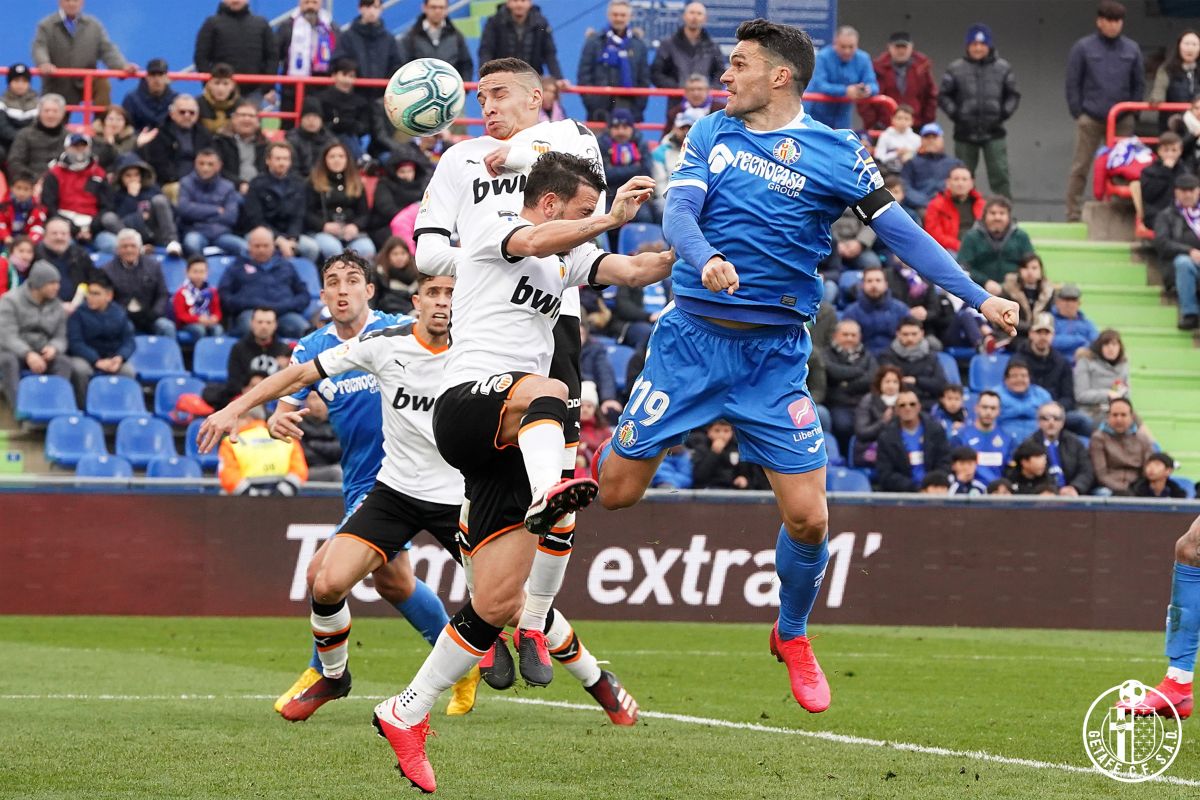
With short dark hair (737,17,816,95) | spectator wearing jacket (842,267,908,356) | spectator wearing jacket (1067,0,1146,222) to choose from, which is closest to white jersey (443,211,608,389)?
short dark hair (737,17,816,95)

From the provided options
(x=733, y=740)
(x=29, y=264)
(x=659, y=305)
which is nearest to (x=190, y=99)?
(x=29, y=264)

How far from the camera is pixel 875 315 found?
735 inches

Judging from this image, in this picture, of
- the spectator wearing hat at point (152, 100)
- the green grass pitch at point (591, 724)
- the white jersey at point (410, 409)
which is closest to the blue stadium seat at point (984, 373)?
the green grass pitch at point (591, 724)

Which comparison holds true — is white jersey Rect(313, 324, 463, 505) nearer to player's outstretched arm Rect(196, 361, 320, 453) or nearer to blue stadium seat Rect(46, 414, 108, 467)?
player's outstretched arm Rect(196, 361, 320, 453)

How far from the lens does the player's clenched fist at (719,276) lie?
7.18m

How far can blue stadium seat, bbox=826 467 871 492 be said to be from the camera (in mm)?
16938

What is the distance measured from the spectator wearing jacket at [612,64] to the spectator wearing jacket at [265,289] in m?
5.01

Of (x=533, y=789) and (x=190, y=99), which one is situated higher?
(x=190, y=99)

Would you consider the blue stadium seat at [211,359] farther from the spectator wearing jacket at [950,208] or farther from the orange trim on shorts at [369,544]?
the orange trim on shorts at [369,544]

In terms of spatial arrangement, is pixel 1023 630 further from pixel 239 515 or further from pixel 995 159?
pixel 995 159

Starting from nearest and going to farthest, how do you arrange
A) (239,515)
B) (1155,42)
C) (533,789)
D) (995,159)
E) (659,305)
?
1. (533,789)
2. (239,515)
3. (659,305)
4. (995,159)
5. (1155,42)

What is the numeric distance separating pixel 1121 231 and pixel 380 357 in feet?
51.5

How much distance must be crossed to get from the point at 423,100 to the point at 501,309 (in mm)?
2195

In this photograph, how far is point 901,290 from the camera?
63.8 feet
